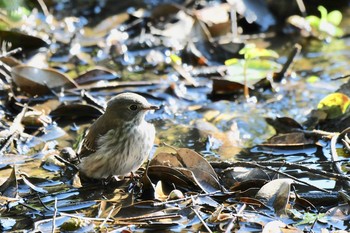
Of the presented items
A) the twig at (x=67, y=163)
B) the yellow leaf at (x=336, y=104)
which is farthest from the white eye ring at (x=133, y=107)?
the yellow leaf at (x=336, y=104)

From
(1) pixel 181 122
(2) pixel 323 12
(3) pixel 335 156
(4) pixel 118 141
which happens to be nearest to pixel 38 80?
(1) pixel 181 122

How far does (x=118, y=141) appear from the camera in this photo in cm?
592

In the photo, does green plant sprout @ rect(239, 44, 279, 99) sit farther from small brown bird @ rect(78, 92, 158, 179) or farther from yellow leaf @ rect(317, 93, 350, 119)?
small brown bird @ rect(78, 92, 158, 179)

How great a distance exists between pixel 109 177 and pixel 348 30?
18.0ft

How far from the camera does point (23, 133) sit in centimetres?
674

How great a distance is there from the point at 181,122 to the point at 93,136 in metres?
1.62

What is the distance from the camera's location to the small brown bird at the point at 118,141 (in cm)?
582

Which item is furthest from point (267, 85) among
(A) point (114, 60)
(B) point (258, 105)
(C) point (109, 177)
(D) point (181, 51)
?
(C) point (109, 177)

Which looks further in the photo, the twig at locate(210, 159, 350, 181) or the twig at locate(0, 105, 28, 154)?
the twig at locate(0, 105, 28, 154)

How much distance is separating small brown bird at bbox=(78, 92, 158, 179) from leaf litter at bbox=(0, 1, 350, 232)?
13 centimetres

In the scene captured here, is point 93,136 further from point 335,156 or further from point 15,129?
point 335,156

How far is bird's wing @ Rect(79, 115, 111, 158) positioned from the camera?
5988 mm

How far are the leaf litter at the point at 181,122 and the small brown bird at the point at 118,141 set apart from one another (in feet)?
0.43

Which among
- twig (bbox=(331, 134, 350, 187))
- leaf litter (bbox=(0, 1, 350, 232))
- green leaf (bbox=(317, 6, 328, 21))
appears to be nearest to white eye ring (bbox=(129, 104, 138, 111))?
leaf litter (bbox=(0, 1, 350, 232))
